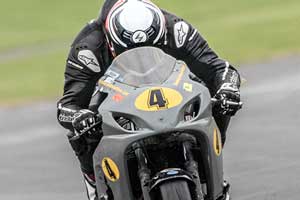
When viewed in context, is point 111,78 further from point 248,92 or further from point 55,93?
→ point 55,93

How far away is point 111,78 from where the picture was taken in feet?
18.6

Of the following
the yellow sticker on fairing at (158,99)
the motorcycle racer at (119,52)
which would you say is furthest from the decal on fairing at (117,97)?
the motorcycle racer at (119,52)

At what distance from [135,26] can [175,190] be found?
1169 mm

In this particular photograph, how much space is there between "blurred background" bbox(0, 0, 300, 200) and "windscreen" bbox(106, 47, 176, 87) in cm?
257

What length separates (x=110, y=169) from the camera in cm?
534

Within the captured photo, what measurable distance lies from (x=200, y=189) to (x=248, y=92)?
945 centimetres

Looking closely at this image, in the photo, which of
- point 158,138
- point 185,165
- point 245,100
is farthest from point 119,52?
point 245,100

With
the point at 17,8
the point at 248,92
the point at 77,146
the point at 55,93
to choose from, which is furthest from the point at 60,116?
the point at 17,8

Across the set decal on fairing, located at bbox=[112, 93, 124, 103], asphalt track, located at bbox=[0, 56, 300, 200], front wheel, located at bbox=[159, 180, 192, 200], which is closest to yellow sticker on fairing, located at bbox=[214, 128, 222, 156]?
front wheel, located at bbox=[159, 180, 192, 200]

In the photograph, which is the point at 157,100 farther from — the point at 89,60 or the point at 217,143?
the point at 89,60

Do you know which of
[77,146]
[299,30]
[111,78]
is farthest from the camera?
[299,30]

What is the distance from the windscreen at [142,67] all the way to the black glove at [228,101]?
351mm

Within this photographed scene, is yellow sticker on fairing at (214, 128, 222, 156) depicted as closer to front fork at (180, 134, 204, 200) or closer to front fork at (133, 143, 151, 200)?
front fork at (180, 134, 204, 200)

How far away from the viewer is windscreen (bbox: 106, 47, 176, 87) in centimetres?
551
